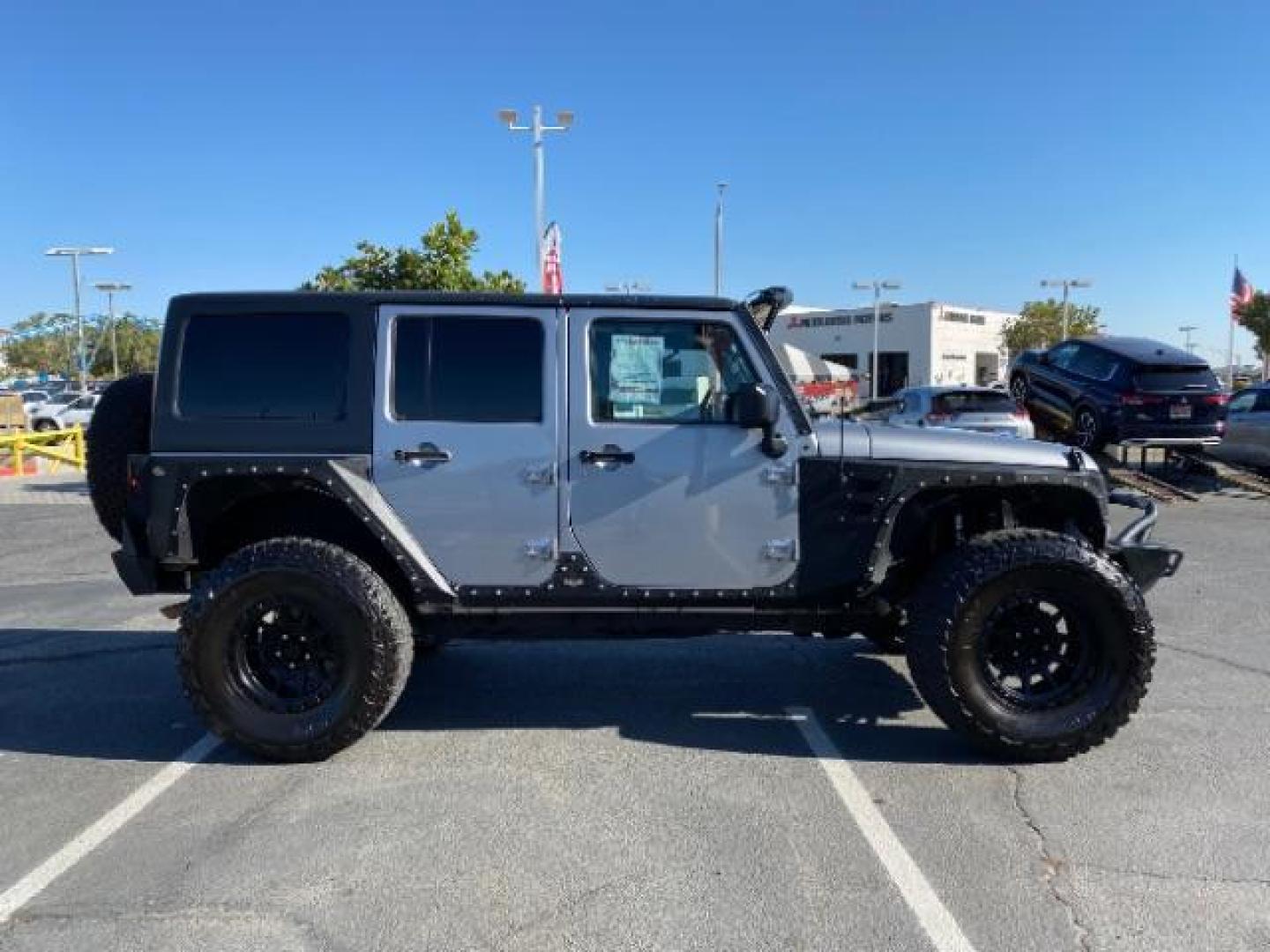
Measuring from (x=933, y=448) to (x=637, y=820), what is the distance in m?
2.02

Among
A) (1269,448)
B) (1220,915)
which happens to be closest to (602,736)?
(1220,915)

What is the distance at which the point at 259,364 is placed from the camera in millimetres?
4164

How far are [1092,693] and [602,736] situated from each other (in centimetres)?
216

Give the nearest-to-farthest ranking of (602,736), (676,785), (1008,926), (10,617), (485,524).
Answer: (1008,926)
(676,785)
(485,524)
(602,736)
(10,617)

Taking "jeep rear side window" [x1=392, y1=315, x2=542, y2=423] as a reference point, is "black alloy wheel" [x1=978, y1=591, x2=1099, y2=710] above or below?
below

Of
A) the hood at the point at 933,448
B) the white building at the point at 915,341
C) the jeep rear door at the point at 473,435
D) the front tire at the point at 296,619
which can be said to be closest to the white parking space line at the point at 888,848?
the hood at the point at 933,448

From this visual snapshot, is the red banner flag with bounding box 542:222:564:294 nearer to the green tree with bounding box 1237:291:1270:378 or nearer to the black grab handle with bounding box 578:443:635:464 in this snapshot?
the black grab handle with bounding box 578:443:635:464

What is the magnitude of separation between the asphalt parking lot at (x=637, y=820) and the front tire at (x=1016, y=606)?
188mm

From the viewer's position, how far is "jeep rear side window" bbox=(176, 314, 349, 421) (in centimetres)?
414

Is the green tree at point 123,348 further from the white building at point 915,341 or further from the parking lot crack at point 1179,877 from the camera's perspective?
the parking lot crack at point 1179,877

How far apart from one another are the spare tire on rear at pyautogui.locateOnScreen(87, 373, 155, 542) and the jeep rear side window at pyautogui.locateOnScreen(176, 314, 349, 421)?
0.39 metres

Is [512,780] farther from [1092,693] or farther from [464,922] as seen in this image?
[1092,693]

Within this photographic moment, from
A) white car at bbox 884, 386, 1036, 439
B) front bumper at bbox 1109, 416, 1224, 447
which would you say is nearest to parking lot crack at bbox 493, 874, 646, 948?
white car at bbox 884, 386, 1036, 439

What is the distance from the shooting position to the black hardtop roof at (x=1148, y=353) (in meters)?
13.0
